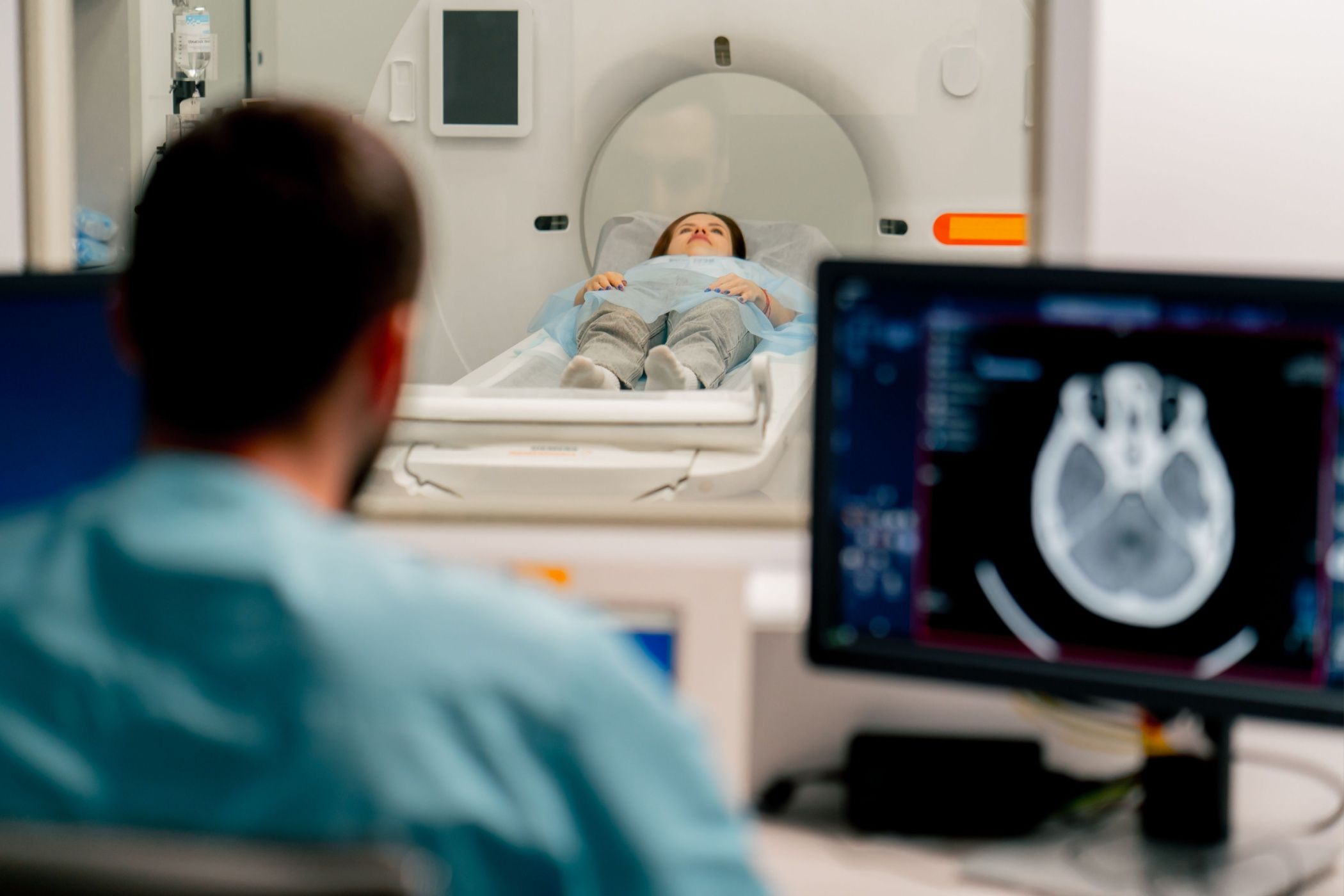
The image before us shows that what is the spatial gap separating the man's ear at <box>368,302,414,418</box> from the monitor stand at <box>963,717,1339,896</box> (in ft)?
1.88

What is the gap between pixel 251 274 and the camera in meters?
0.66

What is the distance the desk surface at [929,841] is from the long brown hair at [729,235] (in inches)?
107

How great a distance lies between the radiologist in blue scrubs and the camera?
1.82ft

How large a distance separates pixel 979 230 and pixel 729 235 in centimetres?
94

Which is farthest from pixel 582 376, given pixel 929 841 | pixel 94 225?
pixel 929 841

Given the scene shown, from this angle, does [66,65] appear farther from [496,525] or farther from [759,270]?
[759,270]

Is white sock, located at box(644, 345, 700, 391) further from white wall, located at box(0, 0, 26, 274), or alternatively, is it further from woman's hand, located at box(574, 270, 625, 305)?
white wall, located at box(0, 0, 26, 274)

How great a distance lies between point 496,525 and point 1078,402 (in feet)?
1.84

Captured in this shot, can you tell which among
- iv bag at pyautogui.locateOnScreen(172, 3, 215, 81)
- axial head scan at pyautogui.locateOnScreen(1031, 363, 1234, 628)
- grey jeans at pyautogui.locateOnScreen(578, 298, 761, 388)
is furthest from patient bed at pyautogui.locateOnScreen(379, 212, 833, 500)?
axial head scan at pyautogui.locateOnScreen(1031, 363, 1234, 628)

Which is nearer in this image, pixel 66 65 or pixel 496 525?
pixel 496 525

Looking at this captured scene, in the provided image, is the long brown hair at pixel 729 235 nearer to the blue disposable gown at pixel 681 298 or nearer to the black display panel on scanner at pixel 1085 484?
the blue disposable gown at pixel 681 298

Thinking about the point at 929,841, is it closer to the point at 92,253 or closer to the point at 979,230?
the point at 92,253

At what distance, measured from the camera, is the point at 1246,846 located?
1.08m

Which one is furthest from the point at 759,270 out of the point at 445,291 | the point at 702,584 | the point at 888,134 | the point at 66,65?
the point at 702,584
